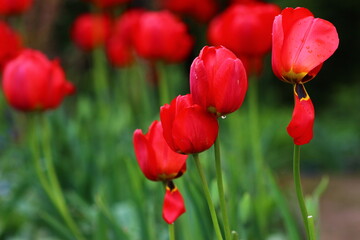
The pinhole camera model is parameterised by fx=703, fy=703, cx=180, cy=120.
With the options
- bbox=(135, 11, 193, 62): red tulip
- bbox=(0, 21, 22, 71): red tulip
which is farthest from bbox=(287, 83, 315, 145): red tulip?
bbox=(0, 21, 22, 71): red tulip

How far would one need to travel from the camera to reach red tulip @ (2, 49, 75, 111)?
5.61ft

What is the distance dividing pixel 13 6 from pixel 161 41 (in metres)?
1.01

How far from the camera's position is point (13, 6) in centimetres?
304

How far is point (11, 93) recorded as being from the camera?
1697 millimetres

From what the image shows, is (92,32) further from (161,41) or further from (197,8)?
(161,41)

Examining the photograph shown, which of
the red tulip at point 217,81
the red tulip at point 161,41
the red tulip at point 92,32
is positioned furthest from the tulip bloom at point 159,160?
the red tulip at point 92,32

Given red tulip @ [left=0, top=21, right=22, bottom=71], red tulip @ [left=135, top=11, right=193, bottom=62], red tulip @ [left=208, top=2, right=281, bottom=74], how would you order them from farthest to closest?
red tulip @ [left=0, top=21, right=22, bottom=71] < red tulip @ [left=135, top=11, right=193, bottom=62] < red tulip @ [left=208, top=2, right=281, bottom=74]

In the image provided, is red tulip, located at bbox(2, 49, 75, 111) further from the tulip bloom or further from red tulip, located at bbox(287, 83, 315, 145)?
red tulip, located at bbox(287, 83, 315, 145)

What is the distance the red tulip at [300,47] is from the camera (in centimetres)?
93

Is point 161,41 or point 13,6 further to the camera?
point 13,6

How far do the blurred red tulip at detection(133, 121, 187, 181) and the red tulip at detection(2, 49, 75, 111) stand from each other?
722 mm

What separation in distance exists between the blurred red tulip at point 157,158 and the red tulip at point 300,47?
221 mm

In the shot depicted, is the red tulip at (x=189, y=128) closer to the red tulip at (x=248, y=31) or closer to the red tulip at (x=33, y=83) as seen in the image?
the red tulip at (x=33, y=83)

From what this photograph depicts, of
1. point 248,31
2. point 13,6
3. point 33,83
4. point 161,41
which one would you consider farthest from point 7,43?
point 248,31
